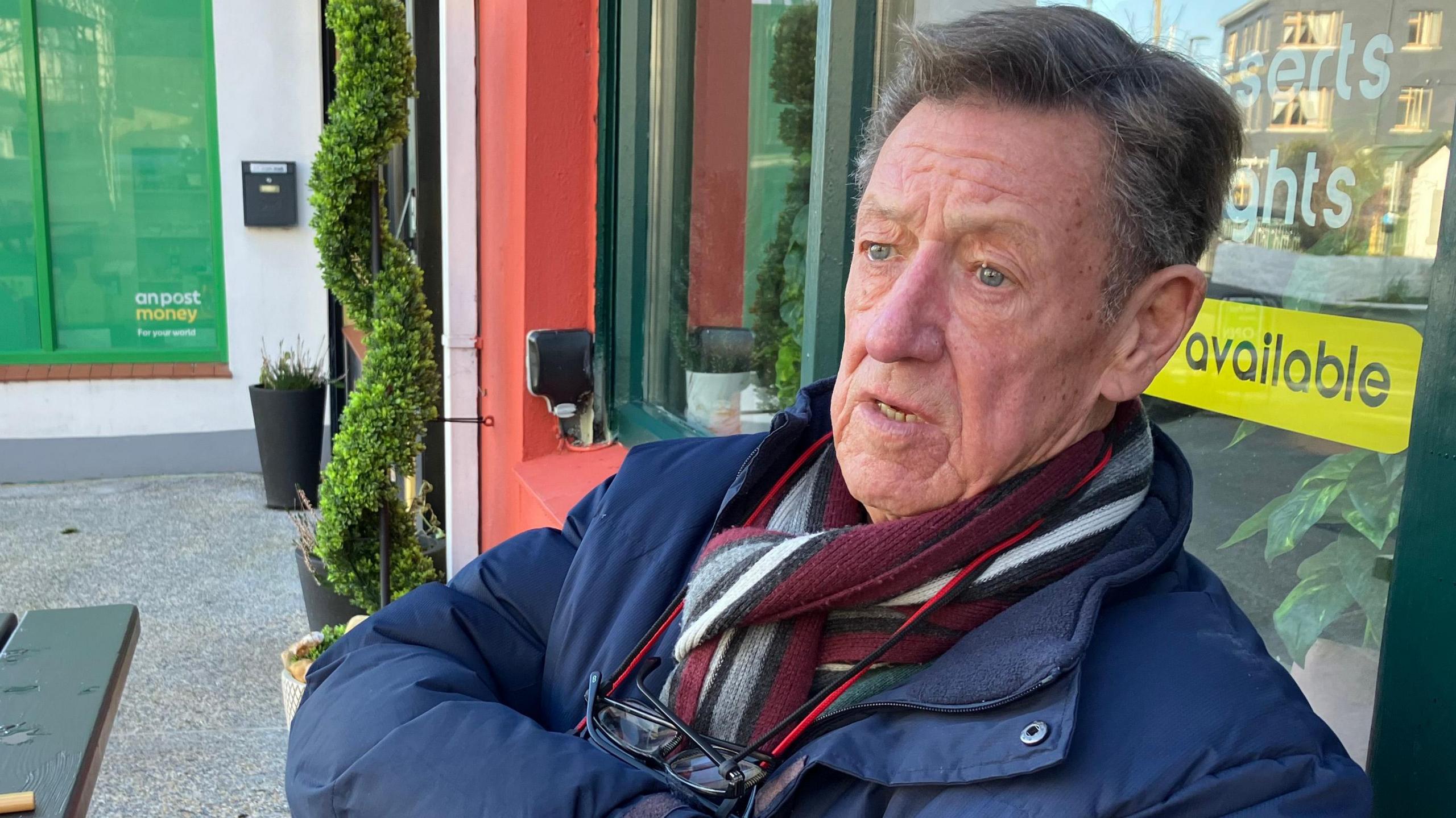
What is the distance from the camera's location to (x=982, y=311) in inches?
52.7

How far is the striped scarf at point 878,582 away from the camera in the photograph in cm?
128

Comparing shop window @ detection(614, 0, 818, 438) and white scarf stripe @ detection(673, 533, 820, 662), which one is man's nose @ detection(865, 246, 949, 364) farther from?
shop window @ detection(614, 0, 818, 438)

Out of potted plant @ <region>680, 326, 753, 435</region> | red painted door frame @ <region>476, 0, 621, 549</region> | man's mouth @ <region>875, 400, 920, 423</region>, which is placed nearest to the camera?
man's mouth @ <region>875, 400, 920, 423</region>

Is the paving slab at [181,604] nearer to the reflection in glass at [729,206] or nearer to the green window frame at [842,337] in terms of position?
the green window frame at [842,337]

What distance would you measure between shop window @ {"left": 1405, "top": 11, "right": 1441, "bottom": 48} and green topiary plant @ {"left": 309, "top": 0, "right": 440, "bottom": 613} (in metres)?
3.11

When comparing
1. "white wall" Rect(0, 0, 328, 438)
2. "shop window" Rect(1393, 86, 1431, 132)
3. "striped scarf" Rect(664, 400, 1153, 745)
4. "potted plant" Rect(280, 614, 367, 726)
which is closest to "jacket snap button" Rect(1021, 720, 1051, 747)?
"striped scarf" Rect(664, 400, 1153, 745)

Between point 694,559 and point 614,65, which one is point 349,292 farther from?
point 694,559

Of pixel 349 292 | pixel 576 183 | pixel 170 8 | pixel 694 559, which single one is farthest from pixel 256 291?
pixel 694 559

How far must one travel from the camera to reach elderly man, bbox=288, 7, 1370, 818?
115 centimetres

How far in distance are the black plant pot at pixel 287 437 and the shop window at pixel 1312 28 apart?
5.82m

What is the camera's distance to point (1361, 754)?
150 cm

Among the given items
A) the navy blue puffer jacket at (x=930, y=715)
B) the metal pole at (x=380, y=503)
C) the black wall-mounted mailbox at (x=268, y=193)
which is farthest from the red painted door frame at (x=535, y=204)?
the black wall-mounted mailbox at (x=268, y=193)

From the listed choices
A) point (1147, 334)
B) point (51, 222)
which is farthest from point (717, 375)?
point (51, 222)

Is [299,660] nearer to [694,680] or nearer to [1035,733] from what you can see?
[694,680]
